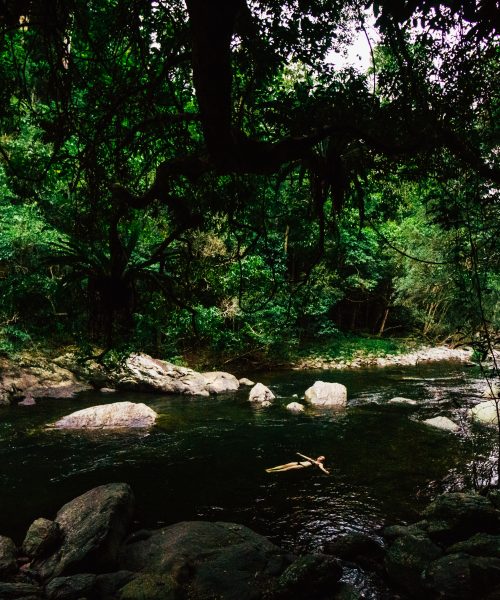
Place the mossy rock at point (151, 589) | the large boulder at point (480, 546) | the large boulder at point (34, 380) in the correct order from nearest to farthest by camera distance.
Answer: the mossy rock at point (151, 589)
the large boulder at point (480, 546)
the large boulder at point (34, 380)

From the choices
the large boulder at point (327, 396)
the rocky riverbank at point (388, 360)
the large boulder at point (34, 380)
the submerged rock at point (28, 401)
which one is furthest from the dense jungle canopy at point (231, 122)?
the rocky riverbank at point (388, 360)

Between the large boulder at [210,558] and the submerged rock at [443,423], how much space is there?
607cm

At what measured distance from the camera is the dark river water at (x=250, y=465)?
5445mm

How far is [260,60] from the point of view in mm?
3363

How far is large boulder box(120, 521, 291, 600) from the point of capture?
12.4 feet

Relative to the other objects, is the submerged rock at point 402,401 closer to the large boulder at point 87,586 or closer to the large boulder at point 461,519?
the large boulder at point 461,519

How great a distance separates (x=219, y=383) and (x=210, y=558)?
1025 cm

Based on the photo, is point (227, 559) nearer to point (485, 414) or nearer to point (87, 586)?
point (87, 586)

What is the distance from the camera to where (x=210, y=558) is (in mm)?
4156

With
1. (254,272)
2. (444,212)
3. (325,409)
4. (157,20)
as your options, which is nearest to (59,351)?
(254,272)

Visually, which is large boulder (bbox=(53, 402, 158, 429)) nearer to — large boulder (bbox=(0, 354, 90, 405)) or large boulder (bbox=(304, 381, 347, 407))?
large boulder (bbox=(0, 354, 90, 405))

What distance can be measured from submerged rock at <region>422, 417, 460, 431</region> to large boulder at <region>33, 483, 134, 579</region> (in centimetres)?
694

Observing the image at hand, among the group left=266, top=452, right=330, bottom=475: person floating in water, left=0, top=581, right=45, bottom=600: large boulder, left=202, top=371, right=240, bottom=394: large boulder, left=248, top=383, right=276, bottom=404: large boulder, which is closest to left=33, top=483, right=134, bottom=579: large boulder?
left=0, top=581, right=45, bottom=600: large boulder

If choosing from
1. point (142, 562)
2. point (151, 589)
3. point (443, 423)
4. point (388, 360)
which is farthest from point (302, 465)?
point (388, 360)
